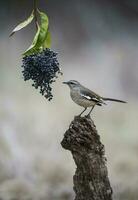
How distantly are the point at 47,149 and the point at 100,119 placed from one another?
0.89 ft

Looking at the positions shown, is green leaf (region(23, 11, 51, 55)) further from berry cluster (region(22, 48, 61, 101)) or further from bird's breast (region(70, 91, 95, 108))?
bird's breast (region(70, 91, 95, 108))

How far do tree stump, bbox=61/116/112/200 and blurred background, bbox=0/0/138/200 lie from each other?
669 mm

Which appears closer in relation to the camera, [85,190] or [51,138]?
[85,190]

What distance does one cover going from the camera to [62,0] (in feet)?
9.53

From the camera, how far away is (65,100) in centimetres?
288

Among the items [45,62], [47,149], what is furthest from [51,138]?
[45,62]

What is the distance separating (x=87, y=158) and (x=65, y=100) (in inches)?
29.7

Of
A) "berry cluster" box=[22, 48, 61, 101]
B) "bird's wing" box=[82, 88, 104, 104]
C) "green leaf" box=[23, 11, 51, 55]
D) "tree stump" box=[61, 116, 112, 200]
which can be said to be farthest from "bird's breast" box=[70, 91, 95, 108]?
"green leaf" box=[23, 11, 51, 55]

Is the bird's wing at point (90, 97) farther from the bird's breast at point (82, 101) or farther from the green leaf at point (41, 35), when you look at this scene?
the green leaf at point (41, 35)

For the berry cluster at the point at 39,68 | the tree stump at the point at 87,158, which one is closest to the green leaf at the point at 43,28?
the berry cluster at the point at 39,68

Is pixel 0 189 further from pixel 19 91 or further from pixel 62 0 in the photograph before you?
pixel 62 0

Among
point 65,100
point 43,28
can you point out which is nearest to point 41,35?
point 43,28

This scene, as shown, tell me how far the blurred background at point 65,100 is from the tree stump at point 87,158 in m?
0.67

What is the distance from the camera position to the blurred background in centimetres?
286
